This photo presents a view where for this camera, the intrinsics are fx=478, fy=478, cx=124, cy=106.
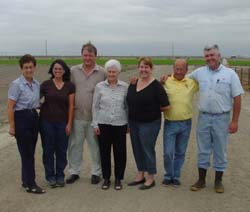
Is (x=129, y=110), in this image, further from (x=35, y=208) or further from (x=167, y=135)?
(x=35, y=208)

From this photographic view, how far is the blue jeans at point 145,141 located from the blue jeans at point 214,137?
0.63 m

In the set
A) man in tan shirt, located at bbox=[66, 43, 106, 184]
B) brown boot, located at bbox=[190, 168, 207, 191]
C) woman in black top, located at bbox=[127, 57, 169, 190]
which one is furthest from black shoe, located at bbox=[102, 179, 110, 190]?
brown boot, located at bbox=[190, 168, 207, 191]

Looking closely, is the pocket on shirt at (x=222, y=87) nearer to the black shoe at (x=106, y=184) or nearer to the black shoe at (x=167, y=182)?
the black shoe at (x=167, y=182)

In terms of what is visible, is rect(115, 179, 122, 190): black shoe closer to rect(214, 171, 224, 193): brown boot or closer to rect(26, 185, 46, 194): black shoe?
rect(26, 185, 46, 194): black shoe

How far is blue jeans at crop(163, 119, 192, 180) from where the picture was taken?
682 cm

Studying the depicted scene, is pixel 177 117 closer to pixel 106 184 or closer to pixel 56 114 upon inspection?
pixel 106 184

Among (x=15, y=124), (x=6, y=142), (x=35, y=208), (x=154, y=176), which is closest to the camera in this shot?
(x=35, y=208)

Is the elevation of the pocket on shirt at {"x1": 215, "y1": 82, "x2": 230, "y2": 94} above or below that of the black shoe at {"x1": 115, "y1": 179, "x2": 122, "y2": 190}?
above

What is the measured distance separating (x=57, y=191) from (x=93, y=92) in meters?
1.48

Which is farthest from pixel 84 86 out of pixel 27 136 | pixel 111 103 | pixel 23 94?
pixel 27 136

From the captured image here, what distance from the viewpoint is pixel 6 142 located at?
10.7 m

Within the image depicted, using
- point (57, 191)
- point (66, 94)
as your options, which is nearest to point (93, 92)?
point (66, 94)

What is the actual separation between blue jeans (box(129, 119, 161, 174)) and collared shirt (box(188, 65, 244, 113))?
75 centimetres

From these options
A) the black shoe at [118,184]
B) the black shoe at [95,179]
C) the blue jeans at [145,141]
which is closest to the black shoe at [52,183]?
the black shoe at [95,179]
